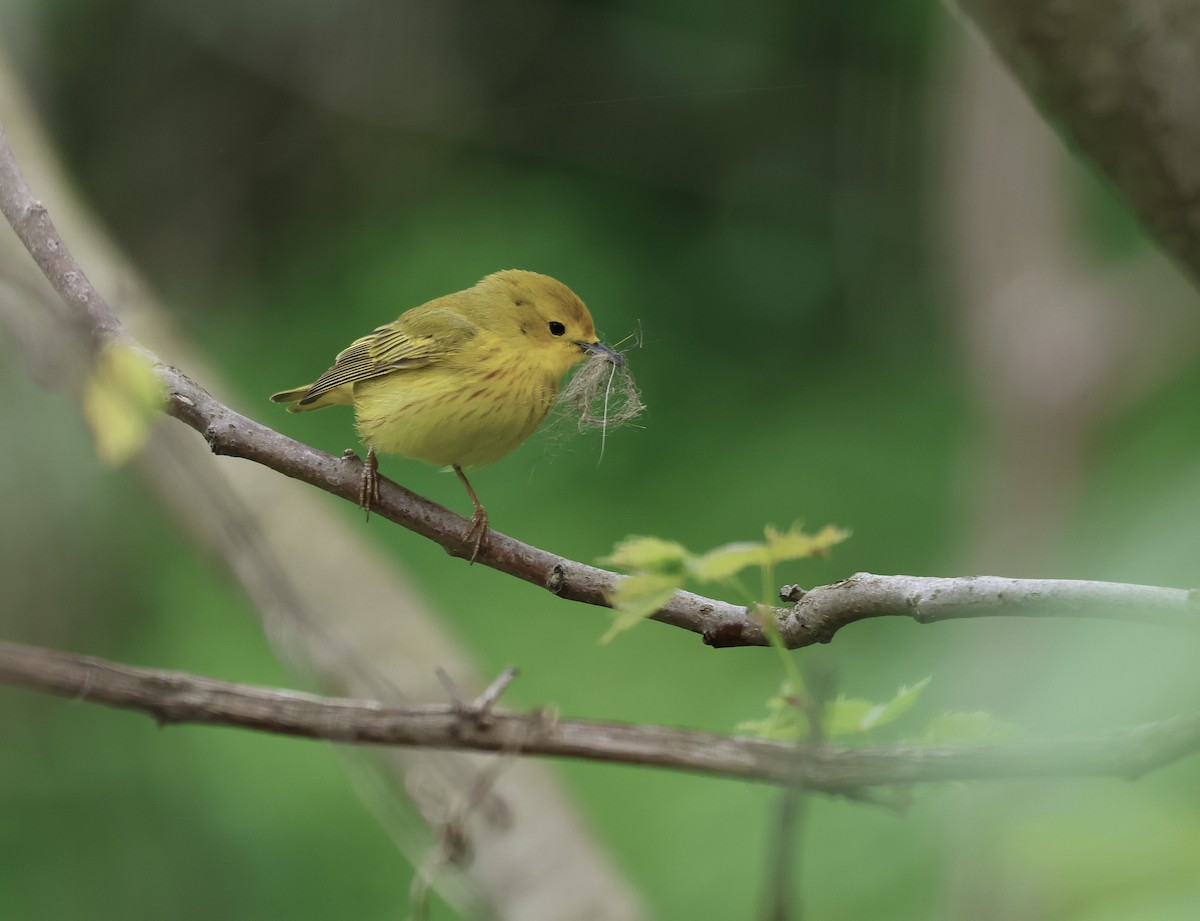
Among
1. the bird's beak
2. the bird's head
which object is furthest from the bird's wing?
the bird's beak

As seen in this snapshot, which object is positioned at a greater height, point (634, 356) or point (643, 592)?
point (634, 356)

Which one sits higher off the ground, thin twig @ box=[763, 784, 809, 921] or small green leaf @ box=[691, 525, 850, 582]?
small green leaf @ box=[691, 525, 850, 582]

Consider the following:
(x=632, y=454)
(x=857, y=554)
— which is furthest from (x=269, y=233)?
(x=857, y=554)

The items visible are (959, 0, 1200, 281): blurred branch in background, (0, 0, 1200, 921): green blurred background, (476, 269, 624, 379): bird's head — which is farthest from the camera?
(0, 0, 1200, 921): green blurred background

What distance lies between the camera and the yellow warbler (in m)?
2.85

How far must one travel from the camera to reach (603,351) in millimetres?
2922

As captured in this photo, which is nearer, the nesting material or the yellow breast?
the nesting material

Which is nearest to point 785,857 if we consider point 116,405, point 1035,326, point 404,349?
point 116,405

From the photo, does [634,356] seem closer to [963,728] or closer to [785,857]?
[963,728]

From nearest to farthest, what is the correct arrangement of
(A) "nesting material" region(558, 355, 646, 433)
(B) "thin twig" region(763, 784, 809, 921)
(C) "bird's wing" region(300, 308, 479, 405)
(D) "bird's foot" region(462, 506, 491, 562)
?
(B) "thin twig" region(763, 784, 809, 921) < (D) "bird's foot" region(462, 506, 491, 562) < (A) "nesting material" region(558, 355, 646, 433) < (C) "bird's wing" region(300, 308, 479, 405)

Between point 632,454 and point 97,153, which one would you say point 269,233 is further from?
point 632,454

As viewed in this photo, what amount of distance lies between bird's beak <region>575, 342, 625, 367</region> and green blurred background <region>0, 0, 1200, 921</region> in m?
0.28

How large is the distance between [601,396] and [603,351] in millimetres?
264

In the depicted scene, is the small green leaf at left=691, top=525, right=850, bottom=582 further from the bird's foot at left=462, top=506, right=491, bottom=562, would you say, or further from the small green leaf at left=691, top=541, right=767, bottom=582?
the bird's foot at left=462, top=506, right=491, bottom=562
